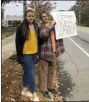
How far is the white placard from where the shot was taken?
7.67 m

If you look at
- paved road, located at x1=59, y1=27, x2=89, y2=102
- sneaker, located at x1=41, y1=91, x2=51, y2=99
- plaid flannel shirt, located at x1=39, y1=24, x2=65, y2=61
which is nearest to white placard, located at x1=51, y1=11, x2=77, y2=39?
plaid flannel shirt, located at x1=39, y1=24, x2=65, y2=61

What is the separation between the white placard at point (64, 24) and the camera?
7668 mm

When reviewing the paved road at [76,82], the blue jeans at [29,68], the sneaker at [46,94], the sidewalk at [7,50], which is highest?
the blue jeans at [29,68]

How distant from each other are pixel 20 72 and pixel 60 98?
293 centimetres

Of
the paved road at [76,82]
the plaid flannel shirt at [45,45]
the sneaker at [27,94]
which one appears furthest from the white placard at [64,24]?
the sneaker at [27,94]

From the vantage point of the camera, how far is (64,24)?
26.3ft

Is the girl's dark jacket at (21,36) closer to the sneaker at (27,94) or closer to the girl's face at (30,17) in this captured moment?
the girl's face at (30,17)

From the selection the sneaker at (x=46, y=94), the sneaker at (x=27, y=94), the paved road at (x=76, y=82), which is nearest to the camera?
the sneaker at (x=27, y=94)

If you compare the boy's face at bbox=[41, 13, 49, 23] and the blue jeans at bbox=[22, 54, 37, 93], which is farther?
the boy's face at bbox=[41, 13, 49, 23]

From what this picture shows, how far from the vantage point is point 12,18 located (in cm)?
8019

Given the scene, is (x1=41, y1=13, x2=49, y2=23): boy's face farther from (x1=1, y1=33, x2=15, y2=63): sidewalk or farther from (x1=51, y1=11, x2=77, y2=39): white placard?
(x1=1, y1=33, x2=15, y2=63): sidewalk

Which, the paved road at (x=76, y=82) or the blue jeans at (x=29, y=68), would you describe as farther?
the paved road at (x=76, y=82)

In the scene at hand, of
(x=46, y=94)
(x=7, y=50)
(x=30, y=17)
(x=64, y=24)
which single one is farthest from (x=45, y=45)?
(x=7, y=50)

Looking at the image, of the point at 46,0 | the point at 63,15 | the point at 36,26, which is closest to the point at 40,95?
the point at 36,26
